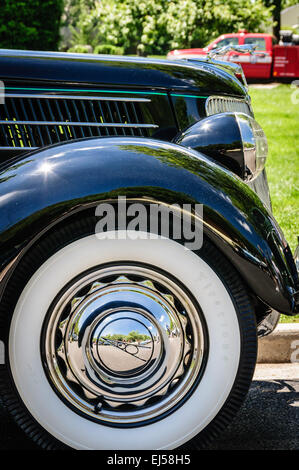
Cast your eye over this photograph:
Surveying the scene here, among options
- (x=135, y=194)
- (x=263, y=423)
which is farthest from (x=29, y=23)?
(x=263, y=423)

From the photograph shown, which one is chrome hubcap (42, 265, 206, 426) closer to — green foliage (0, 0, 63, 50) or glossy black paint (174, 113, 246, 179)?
glossy black paint (174, 113, 246, 179)

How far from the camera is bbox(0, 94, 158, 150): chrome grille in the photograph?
2.35 meters

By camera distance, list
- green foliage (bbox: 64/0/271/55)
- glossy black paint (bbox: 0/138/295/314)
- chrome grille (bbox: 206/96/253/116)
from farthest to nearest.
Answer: green foliage (bbox: 64/0/271/55) → chrome grille (bbox: 206/96/253/116) → glossy black paint (bbox: 0/138/295/314)

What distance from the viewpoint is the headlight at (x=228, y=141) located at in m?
2.30

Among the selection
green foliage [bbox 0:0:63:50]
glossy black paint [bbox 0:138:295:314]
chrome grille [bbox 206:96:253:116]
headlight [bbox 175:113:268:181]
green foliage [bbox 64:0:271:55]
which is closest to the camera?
glossy black paint [bbox 0:138:295:314]

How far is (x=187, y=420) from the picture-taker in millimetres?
1871

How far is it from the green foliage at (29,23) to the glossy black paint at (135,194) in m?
11.2

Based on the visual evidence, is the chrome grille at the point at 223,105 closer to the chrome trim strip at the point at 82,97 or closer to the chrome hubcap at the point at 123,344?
the chrome trim strip at the point at 82,97

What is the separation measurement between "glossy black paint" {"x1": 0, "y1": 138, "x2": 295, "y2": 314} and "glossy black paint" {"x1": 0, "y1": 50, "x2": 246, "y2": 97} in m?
0.54

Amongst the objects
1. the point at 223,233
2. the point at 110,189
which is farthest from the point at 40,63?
the point at 223,233

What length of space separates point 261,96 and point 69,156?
1408 centimetres

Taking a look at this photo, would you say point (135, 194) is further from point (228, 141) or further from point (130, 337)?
point (228, 141)

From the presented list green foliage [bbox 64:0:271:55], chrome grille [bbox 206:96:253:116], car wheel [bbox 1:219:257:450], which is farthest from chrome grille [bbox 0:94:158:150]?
green foliage [bbox 64:0:271:55]
